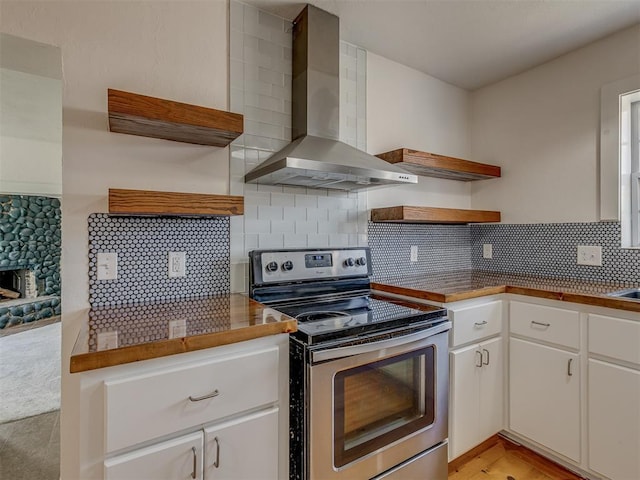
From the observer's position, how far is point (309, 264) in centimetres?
187

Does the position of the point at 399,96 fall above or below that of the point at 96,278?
above

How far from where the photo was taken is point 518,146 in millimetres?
2553

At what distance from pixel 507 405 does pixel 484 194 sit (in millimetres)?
1612

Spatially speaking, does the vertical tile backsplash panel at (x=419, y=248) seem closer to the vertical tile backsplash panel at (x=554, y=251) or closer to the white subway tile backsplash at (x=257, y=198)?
the vertical tile backsplash panel at (x=554, y=251)

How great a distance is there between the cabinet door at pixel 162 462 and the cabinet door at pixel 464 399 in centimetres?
124

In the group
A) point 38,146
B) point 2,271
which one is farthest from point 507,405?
point 2,271

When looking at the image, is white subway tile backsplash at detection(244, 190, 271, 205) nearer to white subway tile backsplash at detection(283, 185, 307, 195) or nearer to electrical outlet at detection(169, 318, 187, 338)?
white subway tile backsplash at detection(283, 185, 307, 195)

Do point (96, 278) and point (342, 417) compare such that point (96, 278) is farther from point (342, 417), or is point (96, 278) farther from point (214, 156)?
point (342, 417)

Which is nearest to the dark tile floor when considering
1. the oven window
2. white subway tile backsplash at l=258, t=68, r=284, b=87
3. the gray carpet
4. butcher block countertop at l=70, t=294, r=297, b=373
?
the gray carpet

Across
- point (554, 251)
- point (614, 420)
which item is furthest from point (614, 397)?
point (554, 251)

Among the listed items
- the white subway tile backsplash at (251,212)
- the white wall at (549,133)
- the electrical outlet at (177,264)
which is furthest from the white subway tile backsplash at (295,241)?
the white wall at (549,133)

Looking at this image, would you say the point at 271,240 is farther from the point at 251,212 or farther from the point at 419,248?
the point at 419,248

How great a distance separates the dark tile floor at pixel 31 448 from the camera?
1699 millimetres

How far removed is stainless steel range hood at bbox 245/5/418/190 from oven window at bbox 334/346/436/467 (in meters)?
0.91
